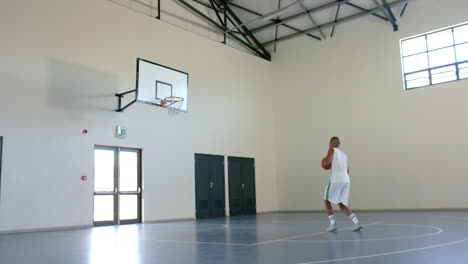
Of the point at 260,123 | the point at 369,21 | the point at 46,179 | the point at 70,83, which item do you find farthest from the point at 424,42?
the point at 46,179

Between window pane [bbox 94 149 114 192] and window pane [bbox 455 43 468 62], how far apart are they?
12221mm

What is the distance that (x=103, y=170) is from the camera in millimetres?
12234

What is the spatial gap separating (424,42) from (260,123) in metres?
7.27

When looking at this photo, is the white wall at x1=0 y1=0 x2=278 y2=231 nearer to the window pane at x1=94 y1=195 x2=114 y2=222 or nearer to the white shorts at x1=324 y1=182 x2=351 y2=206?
the window pane at x1=94 y1=195 x2=114 y2=222

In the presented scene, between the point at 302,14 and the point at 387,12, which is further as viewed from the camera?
the point at 302,14

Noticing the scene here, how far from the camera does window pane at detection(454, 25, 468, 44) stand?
14.2 m

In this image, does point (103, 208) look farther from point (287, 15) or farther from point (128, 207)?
point (287, 15)

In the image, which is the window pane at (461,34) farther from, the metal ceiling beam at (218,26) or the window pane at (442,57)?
the metal ceiling beam at (218,26)

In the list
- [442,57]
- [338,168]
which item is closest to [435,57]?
[442,57]

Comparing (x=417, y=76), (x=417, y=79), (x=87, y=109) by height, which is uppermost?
(x=417, y=76)

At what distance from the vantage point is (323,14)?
16.8 meters

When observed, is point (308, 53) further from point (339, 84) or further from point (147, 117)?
point (147, 117)

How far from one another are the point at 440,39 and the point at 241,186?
30.6 ft

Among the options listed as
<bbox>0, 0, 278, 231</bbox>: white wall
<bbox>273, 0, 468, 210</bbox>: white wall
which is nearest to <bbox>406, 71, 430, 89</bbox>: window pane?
<bbox>273, 0, 468, 210</bbox>: white wall
